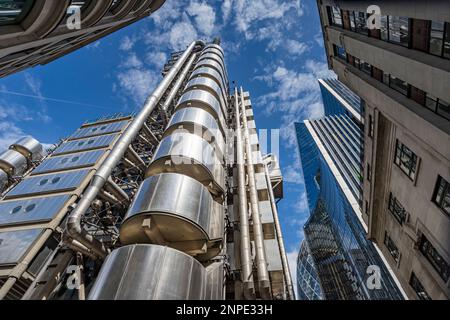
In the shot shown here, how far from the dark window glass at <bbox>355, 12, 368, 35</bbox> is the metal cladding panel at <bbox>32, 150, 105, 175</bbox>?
24.3m

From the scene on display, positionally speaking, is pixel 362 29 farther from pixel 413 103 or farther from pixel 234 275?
pixel 234 275

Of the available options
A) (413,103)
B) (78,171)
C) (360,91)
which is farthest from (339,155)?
(78,171)

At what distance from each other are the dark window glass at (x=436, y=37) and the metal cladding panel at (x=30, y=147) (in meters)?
36.9

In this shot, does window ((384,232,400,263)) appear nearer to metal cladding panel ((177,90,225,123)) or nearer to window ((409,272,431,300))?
window ((409,272,431,300))

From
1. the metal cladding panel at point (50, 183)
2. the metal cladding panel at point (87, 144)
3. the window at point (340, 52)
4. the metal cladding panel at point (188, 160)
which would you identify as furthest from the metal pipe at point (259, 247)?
the metal cladding panel at point (87, 144)

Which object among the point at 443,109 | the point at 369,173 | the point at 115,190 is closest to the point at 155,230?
the point at 115,190

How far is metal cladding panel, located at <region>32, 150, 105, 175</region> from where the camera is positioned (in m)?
21.5

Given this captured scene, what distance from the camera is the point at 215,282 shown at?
10094mm

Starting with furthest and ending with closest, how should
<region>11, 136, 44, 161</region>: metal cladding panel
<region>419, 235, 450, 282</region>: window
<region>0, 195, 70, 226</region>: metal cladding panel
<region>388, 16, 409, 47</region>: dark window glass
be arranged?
1. <region>11, 136, 44, 161</region>: metal cladding panel
2. <region>0, 195, 70, 226</region>: metal cladding panel
3. <region>388, 16, 409, 47</region>: dark window glass
4. <region>419, 235, 450, 282</region>: window

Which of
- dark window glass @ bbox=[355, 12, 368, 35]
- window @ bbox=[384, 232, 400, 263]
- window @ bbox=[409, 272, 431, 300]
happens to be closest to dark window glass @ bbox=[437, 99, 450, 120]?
dark window glass @ bbox=[355, 12, 368, 35]

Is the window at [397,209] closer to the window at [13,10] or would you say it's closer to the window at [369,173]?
the window at [369,173]

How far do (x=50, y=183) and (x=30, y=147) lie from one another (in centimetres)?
1228

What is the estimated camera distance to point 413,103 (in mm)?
12898

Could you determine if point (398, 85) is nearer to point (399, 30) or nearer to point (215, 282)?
point (399, 30)
